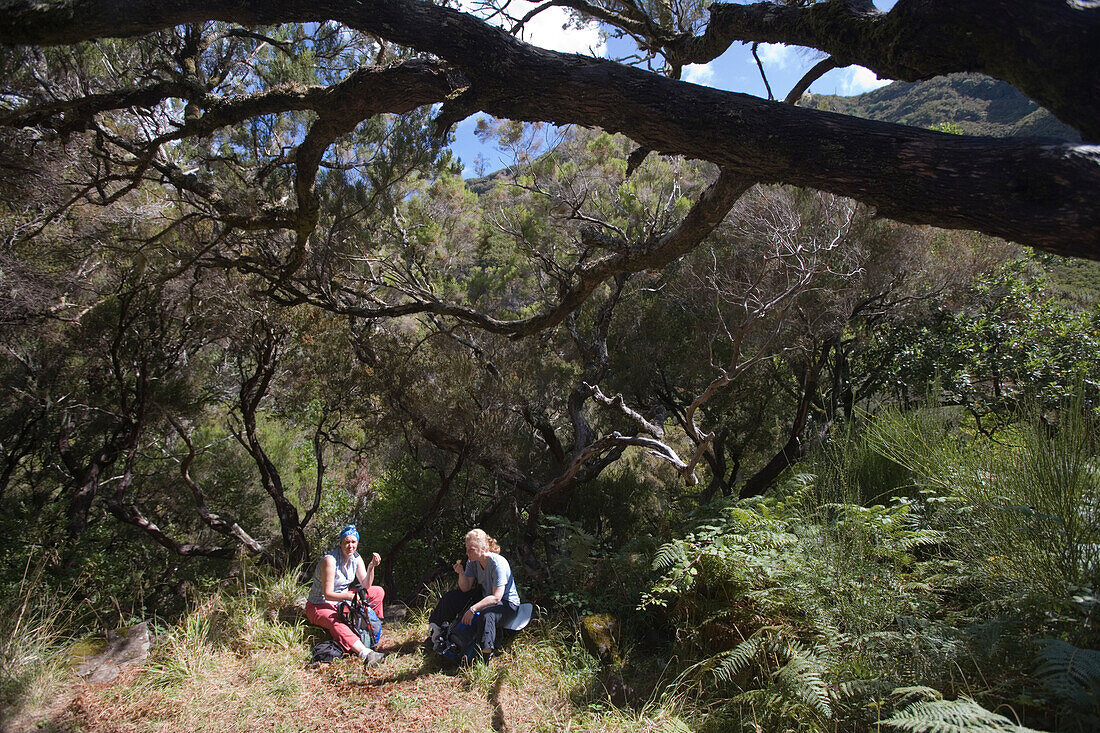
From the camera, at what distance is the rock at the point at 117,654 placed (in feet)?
12.4

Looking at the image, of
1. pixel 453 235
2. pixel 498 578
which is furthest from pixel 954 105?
pixel 498 578

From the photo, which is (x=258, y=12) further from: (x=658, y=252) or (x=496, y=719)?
(x=496, y=719)

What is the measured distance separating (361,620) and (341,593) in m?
0.25

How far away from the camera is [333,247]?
6656mm

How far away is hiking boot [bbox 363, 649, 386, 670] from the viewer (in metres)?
4.25

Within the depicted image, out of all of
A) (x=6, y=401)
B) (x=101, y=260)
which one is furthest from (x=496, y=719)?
(x=6, y=401)

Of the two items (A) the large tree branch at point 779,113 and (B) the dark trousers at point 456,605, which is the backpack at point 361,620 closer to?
(B) the dark trousers at point 456,605

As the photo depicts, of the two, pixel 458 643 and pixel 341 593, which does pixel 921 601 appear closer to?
pixel 458 643

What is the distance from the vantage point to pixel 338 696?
3.80m

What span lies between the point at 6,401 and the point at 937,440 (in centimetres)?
981

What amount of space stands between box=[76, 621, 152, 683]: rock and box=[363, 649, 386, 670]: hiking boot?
1.34m

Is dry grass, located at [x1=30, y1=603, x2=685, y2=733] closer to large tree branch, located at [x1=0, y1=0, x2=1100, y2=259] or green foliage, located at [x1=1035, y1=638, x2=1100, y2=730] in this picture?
green foliage, located at [x1=1035, y1=638, x2=1100, y2=730]

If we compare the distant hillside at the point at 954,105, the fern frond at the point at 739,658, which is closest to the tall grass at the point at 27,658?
the fern frond at the point at 739,658

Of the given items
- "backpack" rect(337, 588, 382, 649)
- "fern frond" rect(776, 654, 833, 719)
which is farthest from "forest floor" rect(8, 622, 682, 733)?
"fern frond" rect(776, 654, 833, 719)
